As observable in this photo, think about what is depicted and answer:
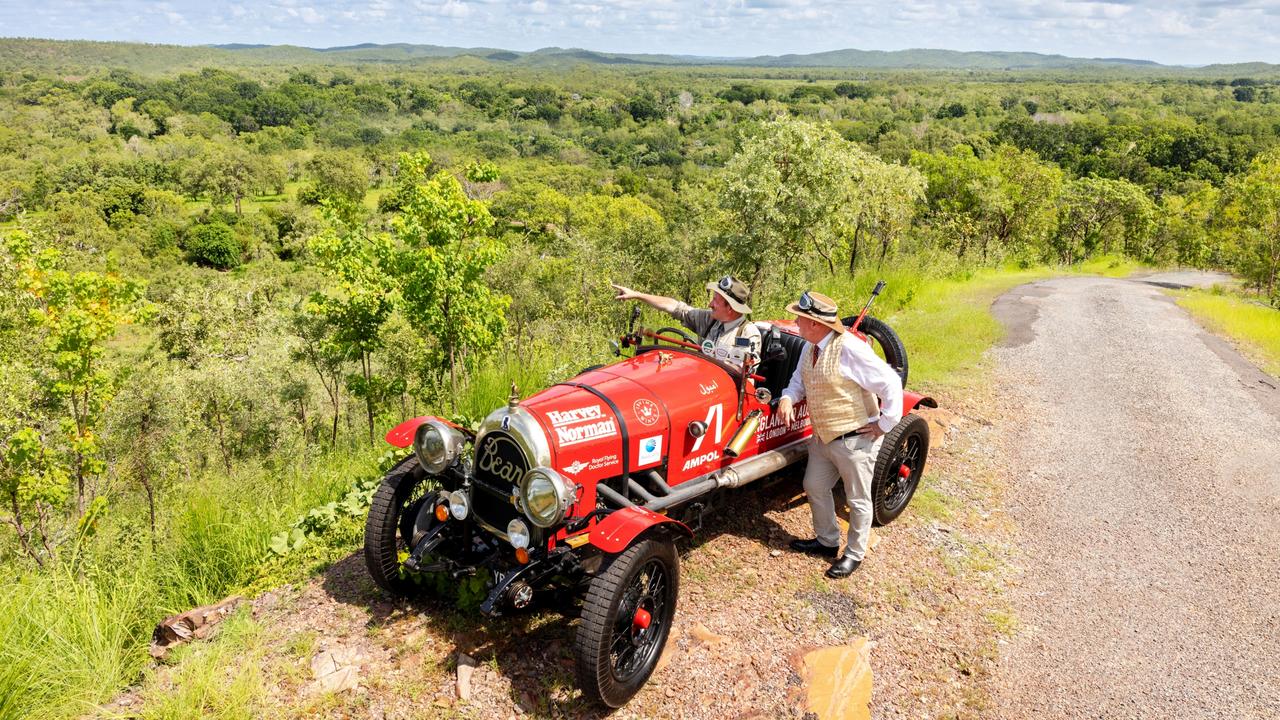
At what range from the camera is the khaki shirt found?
18.9ft

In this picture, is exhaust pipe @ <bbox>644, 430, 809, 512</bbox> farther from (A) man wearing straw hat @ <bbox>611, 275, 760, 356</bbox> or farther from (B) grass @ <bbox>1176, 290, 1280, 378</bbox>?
(B) grass @ <bbox>1176, 290, 1280, 378</bbox>

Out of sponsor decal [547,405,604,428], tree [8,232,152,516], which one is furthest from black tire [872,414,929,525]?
tree [8,232,152,516]

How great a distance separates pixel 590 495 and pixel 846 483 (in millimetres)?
2109

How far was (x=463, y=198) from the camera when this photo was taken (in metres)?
15.7

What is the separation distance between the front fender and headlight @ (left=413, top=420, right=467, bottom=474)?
1140mm

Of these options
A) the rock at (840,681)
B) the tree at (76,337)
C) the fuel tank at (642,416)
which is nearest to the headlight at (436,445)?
the fuel tank at (642,416)

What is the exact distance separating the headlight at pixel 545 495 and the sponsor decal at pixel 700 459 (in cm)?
132

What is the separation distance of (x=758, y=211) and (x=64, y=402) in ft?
55.9

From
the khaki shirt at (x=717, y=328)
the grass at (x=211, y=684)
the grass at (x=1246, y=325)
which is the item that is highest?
the khaki shirt at (x=717, y=328)

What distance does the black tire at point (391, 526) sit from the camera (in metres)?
4.54

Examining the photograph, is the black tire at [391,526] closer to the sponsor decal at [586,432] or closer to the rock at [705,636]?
the sponsor decal at [586,432]

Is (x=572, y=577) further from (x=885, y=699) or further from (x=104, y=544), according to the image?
(x=104, y=544)

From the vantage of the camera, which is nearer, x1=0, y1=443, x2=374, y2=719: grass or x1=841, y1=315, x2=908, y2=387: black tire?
x1=0, y1=443, x2=374, y2=719: grass

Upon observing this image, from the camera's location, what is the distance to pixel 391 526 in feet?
15.1
